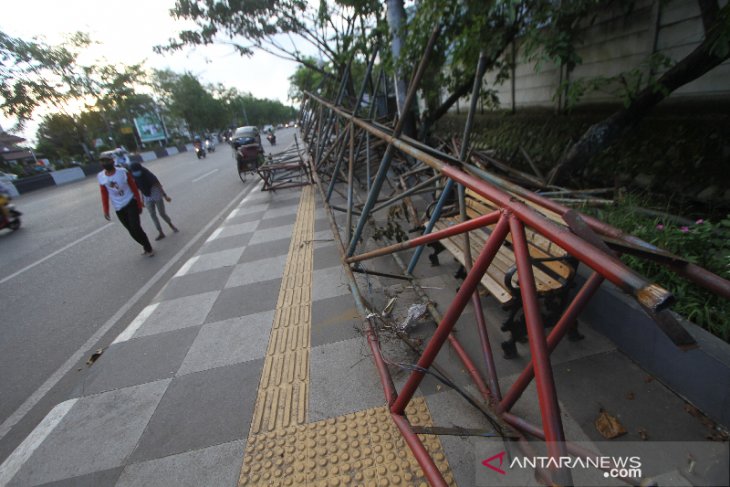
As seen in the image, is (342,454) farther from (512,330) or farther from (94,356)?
(94,356)

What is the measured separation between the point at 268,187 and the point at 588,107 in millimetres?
6661

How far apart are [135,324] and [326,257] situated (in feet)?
7.71

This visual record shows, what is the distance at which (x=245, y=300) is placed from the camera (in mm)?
4051

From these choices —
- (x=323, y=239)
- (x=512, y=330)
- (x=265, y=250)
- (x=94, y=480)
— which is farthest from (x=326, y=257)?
(x=94, y=480)

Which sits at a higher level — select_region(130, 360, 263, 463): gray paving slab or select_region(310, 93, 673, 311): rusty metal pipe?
select_region(310, 93, 673, 311): rusty metal pipe

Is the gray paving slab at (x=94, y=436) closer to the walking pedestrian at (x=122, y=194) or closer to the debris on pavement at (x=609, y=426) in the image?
the debris on pavement at (x=609, y=426)

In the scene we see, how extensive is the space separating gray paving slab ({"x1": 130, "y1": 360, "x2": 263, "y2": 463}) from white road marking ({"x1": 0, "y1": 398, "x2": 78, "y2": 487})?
0.80m

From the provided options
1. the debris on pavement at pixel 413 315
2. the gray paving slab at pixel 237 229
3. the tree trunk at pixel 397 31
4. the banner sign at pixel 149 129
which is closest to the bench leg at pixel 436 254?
the debris on pavement at pixel 413 315

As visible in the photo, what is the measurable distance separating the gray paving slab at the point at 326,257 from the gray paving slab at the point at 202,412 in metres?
1.85

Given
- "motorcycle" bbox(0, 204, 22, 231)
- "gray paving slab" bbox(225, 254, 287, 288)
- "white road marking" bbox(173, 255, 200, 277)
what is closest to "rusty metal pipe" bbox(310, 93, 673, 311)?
"gray paving slab" bbox(225, 254, 287, 288)

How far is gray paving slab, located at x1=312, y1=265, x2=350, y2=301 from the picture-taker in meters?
3.90

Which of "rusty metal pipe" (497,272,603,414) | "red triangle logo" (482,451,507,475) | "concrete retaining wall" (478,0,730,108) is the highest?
"concrete retaining wall" (478,0,730,108)

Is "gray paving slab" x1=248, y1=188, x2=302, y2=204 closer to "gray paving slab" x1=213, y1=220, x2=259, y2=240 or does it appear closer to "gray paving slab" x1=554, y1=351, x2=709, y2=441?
"gray paving slab" x1=213, y1=220, x2=259, y2=240

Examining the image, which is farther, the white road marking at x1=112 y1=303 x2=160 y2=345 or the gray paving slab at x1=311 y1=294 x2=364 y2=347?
the white road marking at x1=112 y1=303 x2=160 y2=345
